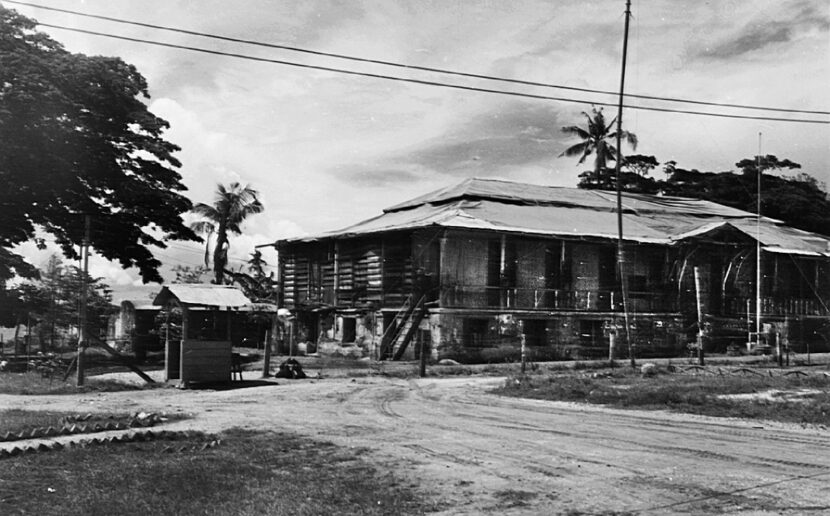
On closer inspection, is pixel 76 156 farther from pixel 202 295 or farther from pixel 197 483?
pixel 197 483

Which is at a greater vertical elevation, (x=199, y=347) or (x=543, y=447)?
(x=199, y=347)

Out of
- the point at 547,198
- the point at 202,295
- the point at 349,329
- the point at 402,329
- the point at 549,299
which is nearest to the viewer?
the point at 202,295

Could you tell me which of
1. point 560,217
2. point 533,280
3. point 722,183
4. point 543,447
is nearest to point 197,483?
point 543,447

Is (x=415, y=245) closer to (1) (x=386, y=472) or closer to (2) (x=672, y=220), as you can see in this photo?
(2) (x=672, y=220)

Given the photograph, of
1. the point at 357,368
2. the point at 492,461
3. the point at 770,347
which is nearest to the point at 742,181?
the point at 770,347

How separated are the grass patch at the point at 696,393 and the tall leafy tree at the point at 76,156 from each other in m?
18.5

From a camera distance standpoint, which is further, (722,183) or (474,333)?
(722,183)

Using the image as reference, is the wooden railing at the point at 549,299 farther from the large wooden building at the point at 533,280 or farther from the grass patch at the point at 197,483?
the grass patch at the point at 197,483

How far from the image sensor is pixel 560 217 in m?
42.2

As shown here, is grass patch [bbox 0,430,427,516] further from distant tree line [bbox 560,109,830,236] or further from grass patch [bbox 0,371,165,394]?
distant tree line [bbox 560,109,830,236]

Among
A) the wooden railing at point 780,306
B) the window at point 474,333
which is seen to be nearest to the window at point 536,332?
the window at point 474,333

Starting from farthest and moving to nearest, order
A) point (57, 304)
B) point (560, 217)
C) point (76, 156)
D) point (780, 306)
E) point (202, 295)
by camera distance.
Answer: point (780, 306) < point (560, 217) < point (57, 304) < point (76, 156) < point (202, 295)

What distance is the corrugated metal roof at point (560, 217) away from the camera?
37.6m

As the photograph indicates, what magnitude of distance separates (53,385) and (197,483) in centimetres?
1433
